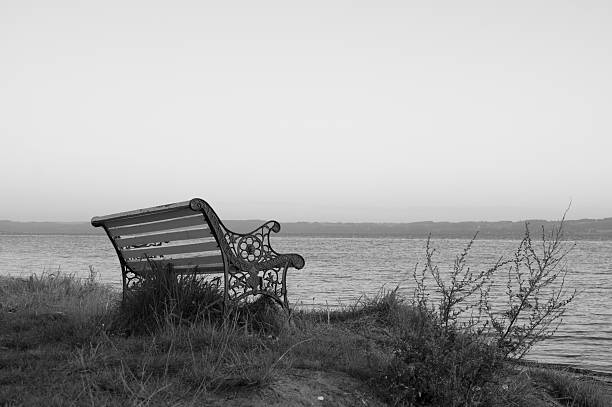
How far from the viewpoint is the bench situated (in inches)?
232

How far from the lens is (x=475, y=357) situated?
443cm

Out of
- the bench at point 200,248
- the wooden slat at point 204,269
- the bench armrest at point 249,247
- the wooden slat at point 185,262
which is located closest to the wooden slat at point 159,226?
the bench at point 200,248

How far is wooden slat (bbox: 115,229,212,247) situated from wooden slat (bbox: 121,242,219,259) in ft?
0.25

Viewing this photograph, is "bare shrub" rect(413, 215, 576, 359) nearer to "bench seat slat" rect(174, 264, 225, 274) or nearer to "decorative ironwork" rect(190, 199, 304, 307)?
"decorative ironwork" rect(190, 199, 304, 307)

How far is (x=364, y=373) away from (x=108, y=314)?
2729 millimetres

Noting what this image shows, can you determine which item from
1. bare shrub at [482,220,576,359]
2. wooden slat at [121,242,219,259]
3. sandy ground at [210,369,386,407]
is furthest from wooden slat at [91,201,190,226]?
bare shrub at [482,220,576,359]

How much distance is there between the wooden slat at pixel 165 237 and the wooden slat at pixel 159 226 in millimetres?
70

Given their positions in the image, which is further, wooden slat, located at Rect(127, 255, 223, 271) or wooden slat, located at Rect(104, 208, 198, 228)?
wooden slat, located at Rect(127, 255, 223, 271)

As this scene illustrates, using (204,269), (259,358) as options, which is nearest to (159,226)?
(204,269)

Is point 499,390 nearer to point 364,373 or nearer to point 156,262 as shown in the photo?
point 364,373

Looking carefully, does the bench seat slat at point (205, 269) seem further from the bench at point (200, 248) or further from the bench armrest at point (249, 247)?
the bench armrest at point (249, 247)

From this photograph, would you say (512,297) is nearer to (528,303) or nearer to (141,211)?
(528,303)

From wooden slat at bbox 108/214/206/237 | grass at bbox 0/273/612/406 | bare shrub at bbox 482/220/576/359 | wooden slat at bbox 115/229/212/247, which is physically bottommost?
grass at bbox 0/273/612/406

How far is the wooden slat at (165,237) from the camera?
611 centimetres
